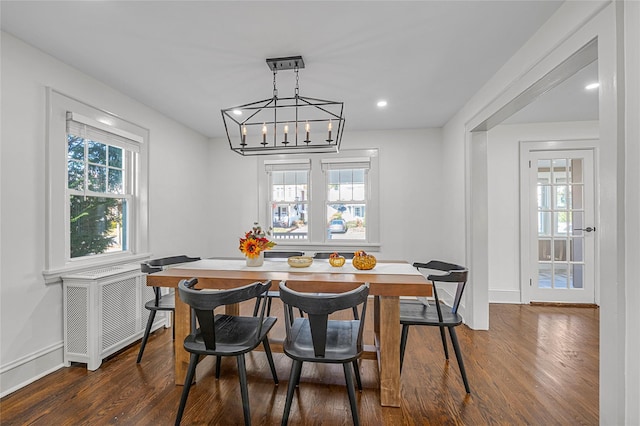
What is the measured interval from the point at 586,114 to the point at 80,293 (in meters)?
6.15

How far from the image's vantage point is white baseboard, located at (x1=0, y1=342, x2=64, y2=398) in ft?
7.06

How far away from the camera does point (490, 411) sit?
1.96m

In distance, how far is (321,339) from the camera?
5.53 feet

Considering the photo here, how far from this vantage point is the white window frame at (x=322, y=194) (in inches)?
185

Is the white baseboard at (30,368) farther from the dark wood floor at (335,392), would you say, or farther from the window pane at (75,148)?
the window pane at (75,148)

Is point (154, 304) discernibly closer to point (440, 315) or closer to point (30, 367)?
point (30, 367)

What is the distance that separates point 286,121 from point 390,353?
117 inches

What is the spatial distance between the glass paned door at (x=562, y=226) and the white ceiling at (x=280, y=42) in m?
2.14

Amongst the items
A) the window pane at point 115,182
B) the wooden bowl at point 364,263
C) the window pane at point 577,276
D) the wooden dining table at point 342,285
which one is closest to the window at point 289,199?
the window pane at point 115,182

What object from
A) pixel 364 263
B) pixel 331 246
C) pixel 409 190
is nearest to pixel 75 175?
A: pixel 364 263

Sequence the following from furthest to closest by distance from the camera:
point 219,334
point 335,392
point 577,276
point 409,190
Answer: point 409,190, point 577,276, point 335,392, point 219,334

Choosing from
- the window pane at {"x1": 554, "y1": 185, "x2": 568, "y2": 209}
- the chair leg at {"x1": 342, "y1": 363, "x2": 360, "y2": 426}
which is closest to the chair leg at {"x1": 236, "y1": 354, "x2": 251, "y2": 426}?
the chair leg at {"x1": 342, "y1": 363, "x2": 360, "y2": 426}

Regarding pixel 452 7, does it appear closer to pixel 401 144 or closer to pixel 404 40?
pixel 404 40

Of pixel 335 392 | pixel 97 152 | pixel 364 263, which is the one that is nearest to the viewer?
pixel 335 392
